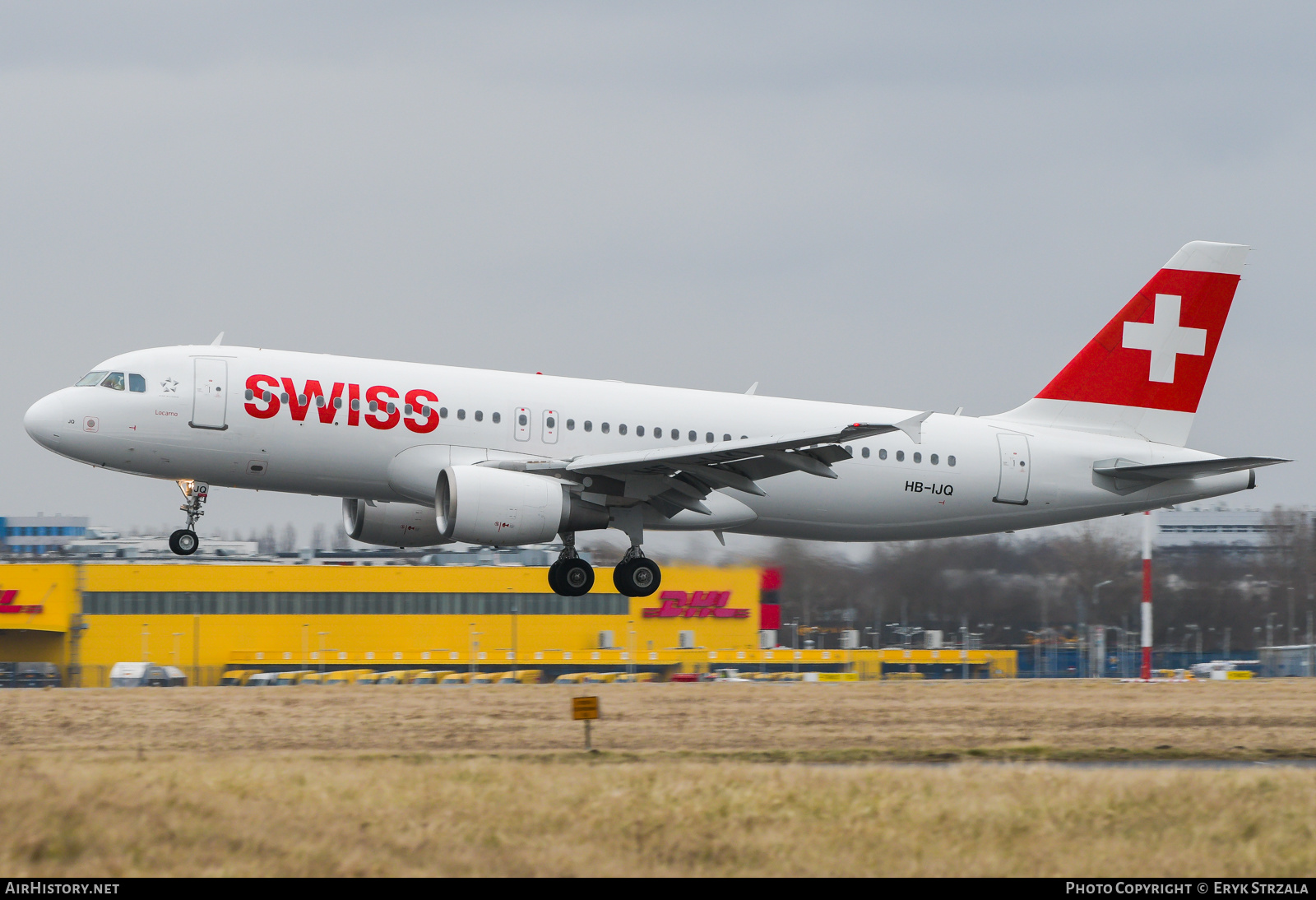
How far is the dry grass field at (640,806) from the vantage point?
43.0 feet

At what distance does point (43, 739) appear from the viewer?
24.9 m

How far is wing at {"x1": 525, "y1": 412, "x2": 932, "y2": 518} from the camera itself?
81.4 feet

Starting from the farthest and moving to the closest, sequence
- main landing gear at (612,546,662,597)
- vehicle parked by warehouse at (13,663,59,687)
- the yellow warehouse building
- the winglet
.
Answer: the yellow warehouse building, vehicle parked by warehouse at (13,663,59,687), main landing gear at (612,546,662,597), the winglet

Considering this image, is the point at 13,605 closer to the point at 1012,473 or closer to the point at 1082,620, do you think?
the point at 1082,620

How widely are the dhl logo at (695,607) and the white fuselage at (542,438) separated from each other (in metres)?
21.9

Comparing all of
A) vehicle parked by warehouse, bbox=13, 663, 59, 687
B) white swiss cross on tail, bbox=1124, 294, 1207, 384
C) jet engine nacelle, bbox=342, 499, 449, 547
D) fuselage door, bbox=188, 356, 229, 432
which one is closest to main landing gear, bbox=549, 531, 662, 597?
jet engine nacelle, bbox=342, 499, 449, 547

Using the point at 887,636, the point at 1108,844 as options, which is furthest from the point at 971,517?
the point at 887,636

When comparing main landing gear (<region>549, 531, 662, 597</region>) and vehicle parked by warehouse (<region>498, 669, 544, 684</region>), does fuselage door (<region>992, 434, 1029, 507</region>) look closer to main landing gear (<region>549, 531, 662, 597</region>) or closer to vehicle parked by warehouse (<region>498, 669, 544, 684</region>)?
main landing gear (<region>549, 531, 662, 597</region>)

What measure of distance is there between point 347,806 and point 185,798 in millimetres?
1518

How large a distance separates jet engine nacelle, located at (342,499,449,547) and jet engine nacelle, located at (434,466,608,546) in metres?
2.99

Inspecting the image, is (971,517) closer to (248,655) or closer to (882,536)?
(882,536)

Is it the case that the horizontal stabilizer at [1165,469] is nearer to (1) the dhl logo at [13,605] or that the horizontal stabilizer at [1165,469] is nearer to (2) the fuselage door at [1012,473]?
(2) the fuselage door at [1012,473]

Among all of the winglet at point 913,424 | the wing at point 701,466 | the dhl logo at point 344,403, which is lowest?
the wing at point 701,466

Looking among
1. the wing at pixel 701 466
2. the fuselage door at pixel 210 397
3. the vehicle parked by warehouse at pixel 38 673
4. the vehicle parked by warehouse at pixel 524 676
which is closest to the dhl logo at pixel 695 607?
the vehicle parked by warehouse at pixel 524 676
